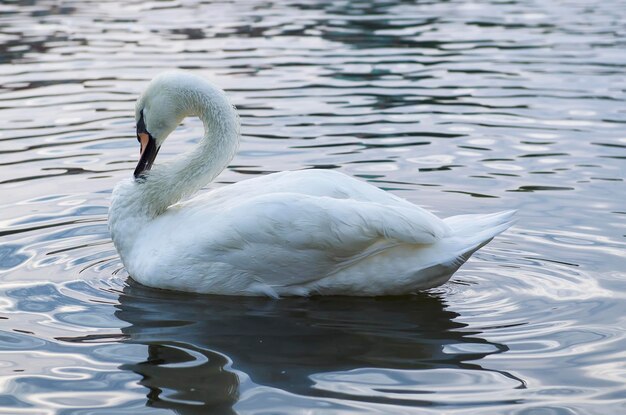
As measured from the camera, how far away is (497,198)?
8031 mm

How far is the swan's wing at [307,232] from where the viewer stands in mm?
5820

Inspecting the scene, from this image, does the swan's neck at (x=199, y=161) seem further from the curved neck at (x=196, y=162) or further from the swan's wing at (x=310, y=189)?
the swan's wing at (x=310, y=189)

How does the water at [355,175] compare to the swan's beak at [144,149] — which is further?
the swan's beak at [144,149]

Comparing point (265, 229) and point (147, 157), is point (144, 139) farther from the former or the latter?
point (265, 229)

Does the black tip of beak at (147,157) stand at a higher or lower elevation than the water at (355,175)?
higher

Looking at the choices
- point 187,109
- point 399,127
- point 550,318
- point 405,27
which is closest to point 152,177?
point 187,109

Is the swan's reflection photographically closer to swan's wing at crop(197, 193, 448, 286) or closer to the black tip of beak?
swan's wing at crop(197, 193, 448, 286)

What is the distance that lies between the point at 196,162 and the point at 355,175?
2.31m

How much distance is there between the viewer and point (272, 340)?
18.2 ft

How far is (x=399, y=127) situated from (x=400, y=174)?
1.72 m

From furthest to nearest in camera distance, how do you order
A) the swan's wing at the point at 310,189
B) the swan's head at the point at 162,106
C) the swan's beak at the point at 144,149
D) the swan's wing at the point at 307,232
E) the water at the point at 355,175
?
the swan's beak at the point at 144,149 < the swan's head at the point at 162,106 < the swan's wing at the point at 310,189 < the swan's wing at the point at 307,232 < the water at the point at 355,175

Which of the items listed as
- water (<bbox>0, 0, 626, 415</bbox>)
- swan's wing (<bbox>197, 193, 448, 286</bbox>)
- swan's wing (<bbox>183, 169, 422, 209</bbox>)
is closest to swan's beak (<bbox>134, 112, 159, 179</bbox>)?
swan's wing (<bbox>183, 169, 422, 209</bbox>)

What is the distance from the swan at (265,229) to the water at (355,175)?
0.48 feet

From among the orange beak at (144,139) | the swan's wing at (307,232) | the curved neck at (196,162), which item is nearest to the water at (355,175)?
the swan's wing at (307,232)
